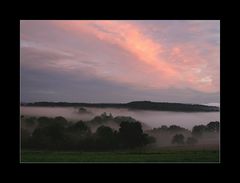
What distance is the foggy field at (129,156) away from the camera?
4172 millimetres

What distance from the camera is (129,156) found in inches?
167

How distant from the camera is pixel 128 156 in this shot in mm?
4234

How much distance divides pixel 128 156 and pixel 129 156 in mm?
10

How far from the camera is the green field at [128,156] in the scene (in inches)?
164

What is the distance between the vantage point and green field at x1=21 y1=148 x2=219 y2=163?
13.7 feet
